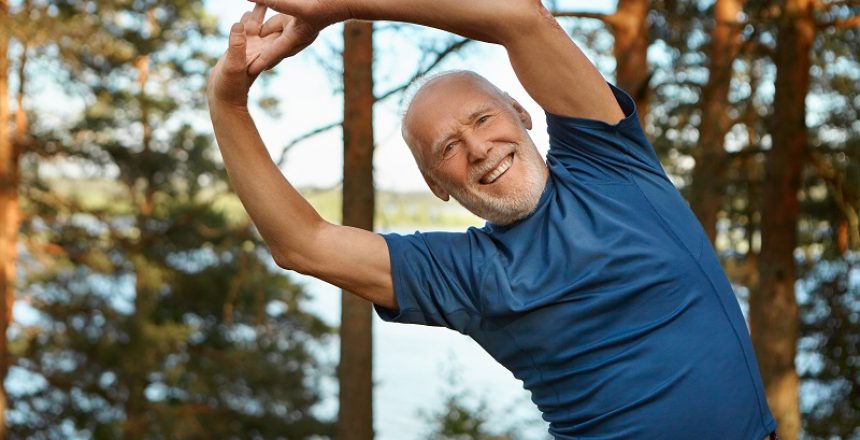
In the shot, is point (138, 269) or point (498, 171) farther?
point (138, 269)

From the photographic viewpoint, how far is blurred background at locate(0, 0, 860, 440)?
8062 mm

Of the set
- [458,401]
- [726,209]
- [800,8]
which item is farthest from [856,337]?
[800,8]

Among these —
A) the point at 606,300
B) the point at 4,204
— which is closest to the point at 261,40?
the point at 606,300

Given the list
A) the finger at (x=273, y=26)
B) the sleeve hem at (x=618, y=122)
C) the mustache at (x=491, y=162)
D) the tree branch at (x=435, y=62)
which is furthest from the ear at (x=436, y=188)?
the tree branch at (x=435, y=62)

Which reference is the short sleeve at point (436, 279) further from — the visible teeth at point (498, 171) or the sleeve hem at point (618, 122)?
the sleeve hem at point (618, 122)

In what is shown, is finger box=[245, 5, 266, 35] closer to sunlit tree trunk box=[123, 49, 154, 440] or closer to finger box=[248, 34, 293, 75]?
finger box=[248, 34, 293, 75]

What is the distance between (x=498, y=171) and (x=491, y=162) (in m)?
0.02

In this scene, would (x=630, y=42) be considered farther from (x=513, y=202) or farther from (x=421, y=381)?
(x=421, y=381)

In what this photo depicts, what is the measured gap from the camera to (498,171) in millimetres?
1685

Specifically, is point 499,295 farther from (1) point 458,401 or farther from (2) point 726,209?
(2) point 726,209

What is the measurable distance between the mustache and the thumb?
0.38m

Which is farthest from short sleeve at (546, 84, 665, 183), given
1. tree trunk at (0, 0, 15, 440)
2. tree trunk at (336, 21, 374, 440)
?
tree trunk at (0, 0, 15, 440)

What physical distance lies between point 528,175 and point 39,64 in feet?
35.4

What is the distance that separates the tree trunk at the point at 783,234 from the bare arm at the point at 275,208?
6701mm
